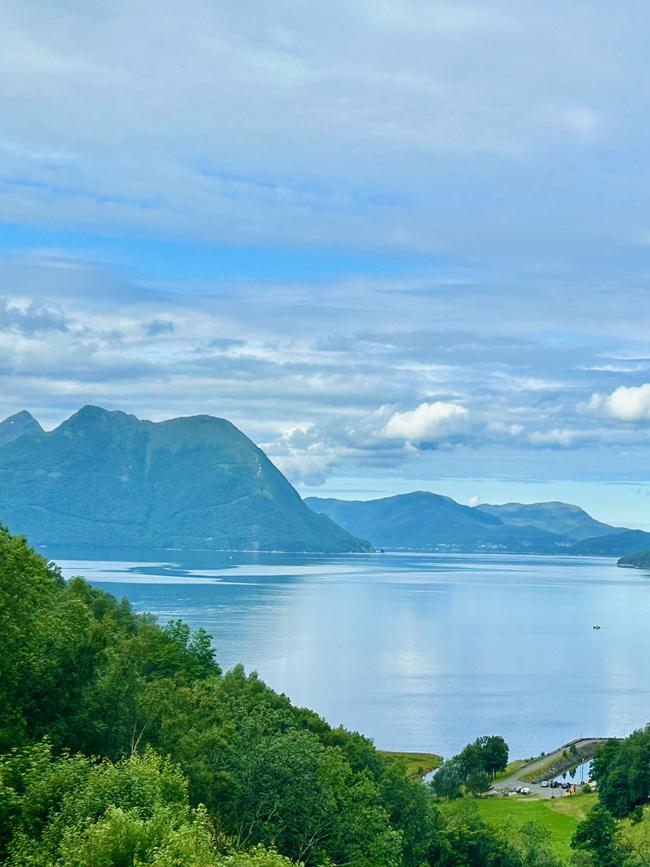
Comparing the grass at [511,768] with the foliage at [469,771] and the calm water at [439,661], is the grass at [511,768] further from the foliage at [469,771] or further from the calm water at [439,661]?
the calm water at [439,661]

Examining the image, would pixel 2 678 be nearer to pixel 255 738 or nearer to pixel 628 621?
pixel 255 738

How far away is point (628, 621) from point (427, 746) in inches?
4030

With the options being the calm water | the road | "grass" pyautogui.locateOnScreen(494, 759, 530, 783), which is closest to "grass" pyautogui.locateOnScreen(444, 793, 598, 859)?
the road

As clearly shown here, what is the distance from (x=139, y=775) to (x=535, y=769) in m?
59.1

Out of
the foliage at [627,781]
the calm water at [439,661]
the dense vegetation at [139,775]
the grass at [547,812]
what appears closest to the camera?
the dense vegetation at [139,775]

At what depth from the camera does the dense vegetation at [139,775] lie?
17344 mm

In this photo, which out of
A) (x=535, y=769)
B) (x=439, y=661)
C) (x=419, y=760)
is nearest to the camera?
(x=419, y=760)

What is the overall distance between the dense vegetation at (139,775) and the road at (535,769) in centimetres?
2642

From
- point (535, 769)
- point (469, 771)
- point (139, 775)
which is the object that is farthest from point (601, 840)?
point (139, 775)

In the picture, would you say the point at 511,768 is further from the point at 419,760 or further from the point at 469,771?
the point at 469,771

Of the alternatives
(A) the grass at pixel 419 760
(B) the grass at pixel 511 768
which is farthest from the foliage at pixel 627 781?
(A) the grass at pixel 419 760

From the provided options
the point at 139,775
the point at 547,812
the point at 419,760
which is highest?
the point at 139,775

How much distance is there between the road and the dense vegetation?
2642 cm

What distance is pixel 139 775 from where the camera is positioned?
1984 centimetres
